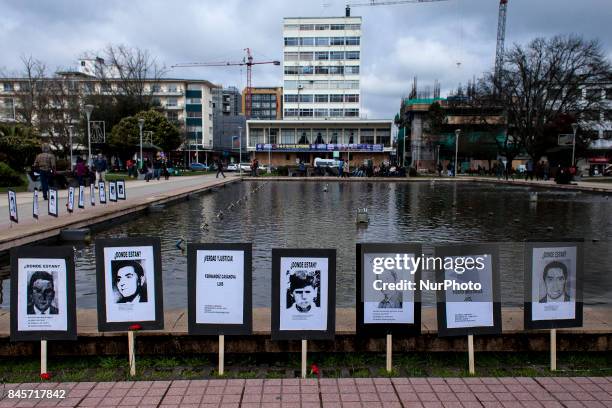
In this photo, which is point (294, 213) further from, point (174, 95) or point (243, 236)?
point (174, 95)

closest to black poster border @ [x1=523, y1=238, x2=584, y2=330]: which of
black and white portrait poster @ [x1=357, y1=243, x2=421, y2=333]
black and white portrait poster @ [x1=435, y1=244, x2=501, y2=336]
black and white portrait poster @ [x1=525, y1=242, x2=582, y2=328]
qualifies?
black and white portrait poster @ [x1=525, y1=242, x2=582, y2=328]

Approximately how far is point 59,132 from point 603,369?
59920mm

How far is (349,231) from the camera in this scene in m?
12.6

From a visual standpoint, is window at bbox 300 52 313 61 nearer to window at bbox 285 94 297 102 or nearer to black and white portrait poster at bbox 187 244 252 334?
window at bbox 285 94 297 102

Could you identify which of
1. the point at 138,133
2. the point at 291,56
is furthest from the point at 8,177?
the point at 291,56

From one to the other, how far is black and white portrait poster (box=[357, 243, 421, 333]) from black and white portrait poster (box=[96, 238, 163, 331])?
176 centimetres

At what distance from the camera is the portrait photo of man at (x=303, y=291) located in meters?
4.20

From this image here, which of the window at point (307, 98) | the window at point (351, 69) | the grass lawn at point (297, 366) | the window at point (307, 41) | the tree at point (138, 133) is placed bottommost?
the grass lawn at point (297, 366)

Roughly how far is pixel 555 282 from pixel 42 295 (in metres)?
4.41

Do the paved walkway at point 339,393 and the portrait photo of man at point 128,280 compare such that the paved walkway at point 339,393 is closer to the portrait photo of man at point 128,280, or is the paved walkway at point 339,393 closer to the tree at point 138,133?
the portrait photo of man at point 128,280

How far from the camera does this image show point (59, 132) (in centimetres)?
5534

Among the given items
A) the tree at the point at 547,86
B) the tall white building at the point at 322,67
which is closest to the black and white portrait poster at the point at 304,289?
the tree at the point at 547,86

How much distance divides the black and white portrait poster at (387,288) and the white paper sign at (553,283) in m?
1.02

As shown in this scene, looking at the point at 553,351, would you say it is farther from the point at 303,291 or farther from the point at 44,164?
the point at 44,164
